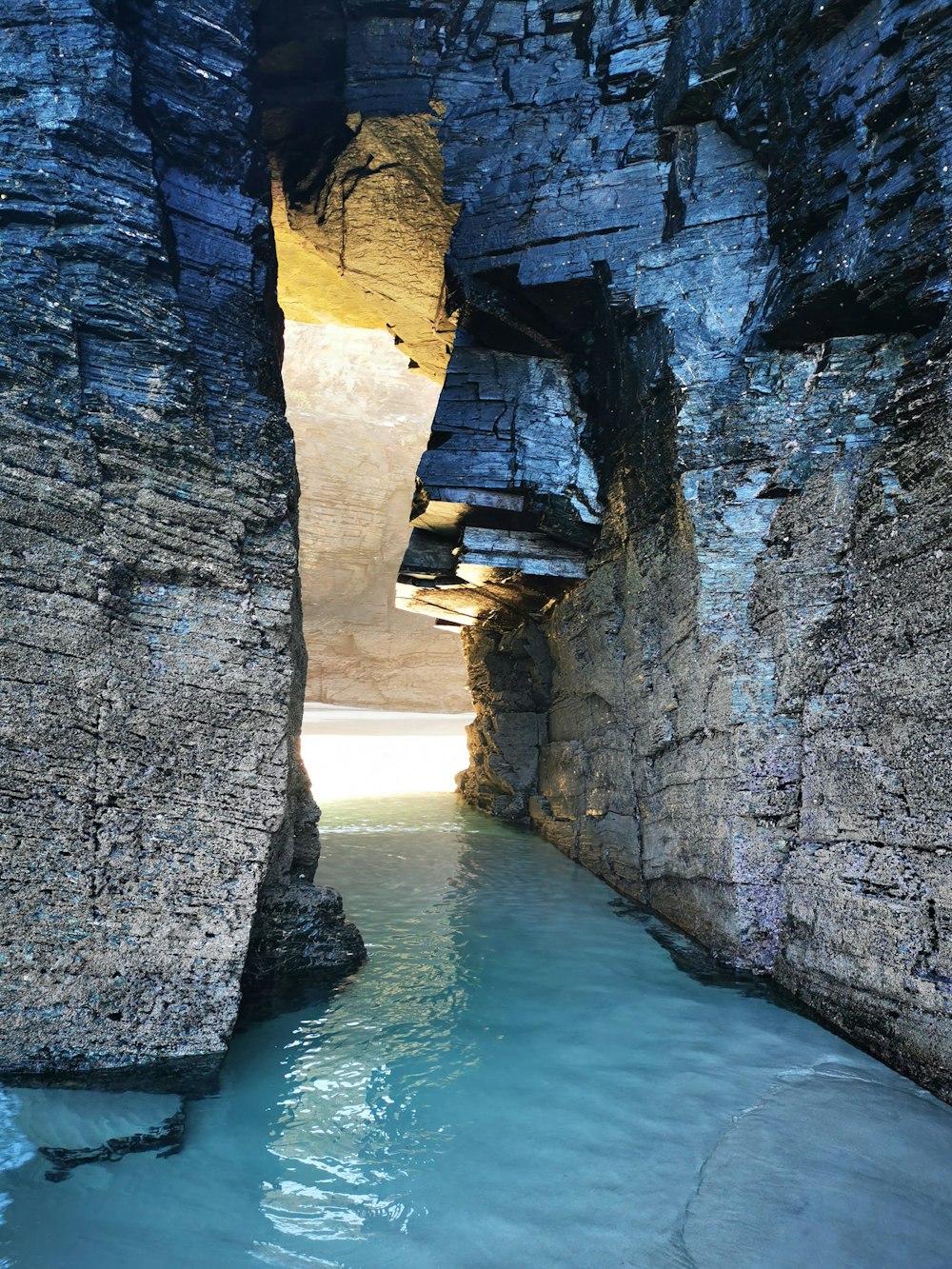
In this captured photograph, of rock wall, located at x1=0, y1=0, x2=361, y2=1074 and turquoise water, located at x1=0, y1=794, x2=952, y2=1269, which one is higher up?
rock wall, located at x1=0, y1=0, x2=361, y2=1074

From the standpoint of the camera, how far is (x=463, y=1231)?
252cm

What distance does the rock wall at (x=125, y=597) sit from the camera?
3.30 metres

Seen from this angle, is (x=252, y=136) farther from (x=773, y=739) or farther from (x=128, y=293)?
(x=773, y=739)

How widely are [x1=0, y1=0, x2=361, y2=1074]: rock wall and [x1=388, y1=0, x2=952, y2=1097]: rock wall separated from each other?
2617 millimetres

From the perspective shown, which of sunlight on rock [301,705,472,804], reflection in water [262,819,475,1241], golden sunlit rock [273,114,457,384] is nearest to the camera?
reflection in water [262,819,475,1241]

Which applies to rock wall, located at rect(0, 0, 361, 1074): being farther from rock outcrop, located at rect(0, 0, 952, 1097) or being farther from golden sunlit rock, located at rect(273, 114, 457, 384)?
golden sunlit rock, located at rect(273, 114, 457, 384)

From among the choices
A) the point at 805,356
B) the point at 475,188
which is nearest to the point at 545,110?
the point at 475,188

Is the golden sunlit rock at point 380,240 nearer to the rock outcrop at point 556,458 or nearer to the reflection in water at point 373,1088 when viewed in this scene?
the rock outcrop at point 556,458

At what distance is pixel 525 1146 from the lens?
2.98 meters

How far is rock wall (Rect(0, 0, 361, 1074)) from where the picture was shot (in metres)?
3.30

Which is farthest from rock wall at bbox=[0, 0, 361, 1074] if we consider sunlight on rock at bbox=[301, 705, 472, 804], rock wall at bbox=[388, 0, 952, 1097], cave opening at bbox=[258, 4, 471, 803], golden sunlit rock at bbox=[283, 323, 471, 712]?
golden sunlit rock at bbox=[283, 323, 471, 712]

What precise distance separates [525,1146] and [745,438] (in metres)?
4.14

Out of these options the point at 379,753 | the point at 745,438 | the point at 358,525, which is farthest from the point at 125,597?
the point at 358,525

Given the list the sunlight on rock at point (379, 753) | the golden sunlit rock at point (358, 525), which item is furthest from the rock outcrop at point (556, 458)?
the golden sunlit rock at point (358, 525)
